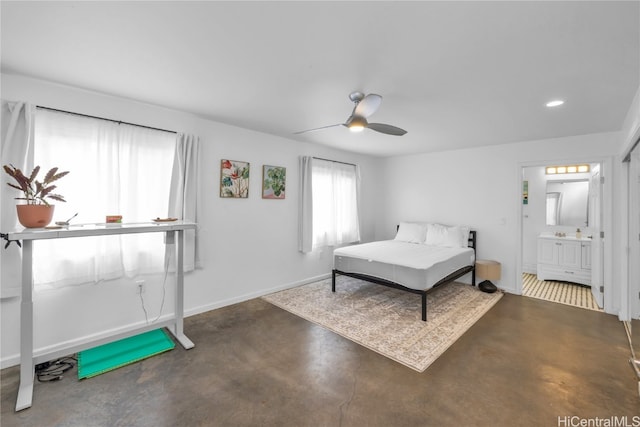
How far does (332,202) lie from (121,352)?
3.69 m

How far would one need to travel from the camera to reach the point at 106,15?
1.55 m

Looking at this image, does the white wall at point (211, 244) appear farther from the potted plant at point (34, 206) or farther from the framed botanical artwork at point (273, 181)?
the potted plant at point (34, 206)

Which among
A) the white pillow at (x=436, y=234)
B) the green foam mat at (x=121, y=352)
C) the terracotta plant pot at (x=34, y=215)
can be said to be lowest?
the green foam mat at (x=121, y=352)

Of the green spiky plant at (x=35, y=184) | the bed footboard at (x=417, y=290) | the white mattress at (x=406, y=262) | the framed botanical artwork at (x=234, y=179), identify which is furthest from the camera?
the framed botanical artwork at (x=234, y=179)

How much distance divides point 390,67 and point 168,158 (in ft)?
8.59

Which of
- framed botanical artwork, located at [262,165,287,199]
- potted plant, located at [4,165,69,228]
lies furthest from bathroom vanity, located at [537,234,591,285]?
potted plant, located at [4,165,69,228]

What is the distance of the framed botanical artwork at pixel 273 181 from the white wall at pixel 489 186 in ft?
9.24

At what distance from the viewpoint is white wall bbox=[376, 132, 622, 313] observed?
12.7 ft

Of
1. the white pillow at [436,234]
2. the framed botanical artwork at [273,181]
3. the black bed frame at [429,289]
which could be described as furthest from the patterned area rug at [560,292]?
the framed botanical artwork at [273,181]

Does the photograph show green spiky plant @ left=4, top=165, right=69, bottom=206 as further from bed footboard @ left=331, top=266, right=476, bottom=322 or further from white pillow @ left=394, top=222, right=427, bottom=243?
white pillow @ left=394, top=222, right=427, bottom=243

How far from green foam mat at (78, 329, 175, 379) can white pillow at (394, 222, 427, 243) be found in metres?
4.19

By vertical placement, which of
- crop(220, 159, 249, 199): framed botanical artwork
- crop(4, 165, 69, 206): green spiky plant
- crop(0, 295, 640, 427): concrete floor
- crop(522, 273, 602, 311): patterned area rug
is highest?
crop(220, 159, 249, 199): framed botanical artwork

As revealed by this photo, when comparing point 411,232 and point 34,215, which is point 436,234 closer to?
point 411,232

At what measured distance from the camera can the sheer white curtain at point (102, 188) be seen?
248 centimetres
